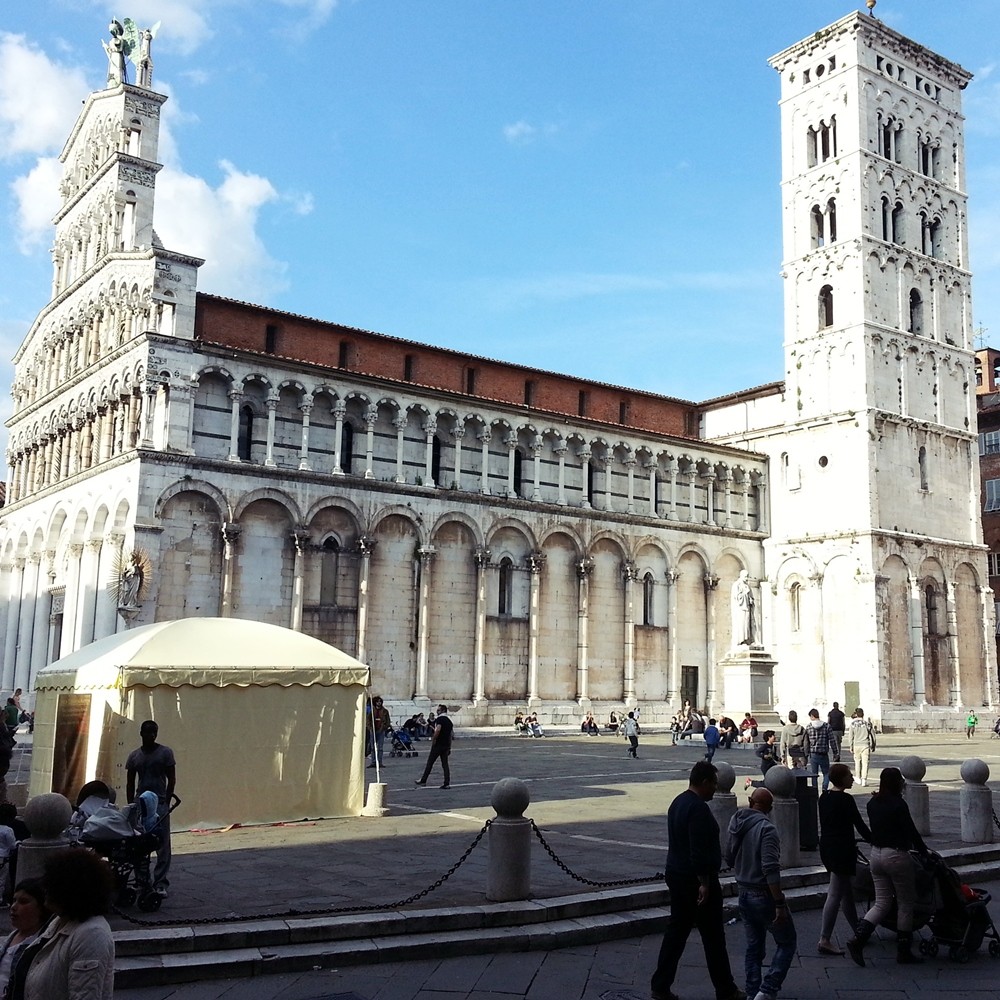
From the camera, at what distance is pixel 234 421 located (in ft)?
109

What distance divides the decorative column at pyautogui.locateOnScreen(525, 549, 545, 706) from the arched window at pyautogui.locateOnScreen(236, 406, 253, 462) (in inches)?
458

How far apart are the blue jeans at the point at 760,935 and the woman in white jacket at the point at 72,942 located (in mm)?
4567

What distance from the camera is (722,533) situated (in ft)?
151

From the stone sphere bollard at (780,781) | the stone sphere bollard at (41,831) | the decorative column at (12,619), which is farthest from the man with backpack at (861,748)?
the decorative column at (12,619)

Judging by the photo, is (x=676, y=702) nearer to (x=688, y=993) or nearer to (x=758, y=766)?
(x=758, y=766)

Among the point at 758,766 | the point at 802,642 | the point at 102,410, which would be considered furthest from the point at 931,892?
the point at 802,642

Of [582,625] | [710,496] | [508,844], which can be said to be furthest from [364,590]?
[508,844]

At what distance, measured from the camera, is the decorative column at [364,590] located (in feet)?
114

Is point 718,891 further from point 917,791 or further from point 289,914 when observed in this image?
point 917,791

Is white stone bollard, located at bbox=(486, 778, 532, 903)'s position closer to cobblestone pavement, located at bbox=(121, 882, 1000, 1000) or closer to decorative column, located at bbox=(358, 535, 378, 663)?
cobblestone pavement, located at bbox=(121, 882, 1000, 1000)

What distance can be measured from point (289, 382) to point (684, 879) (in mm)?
29343

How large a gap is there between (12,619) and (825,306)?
36856 mm

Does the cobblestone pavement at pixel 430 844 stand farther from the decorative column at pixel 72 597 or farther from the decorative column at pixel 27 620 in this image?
the decorative column at pixel 27 620

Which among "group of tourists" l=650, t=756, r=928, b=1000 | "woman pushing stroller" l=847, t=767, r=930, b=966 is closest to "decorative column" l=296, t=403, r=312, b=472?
"woman pushing stroller" l=847, t=767, r=930, b=966
